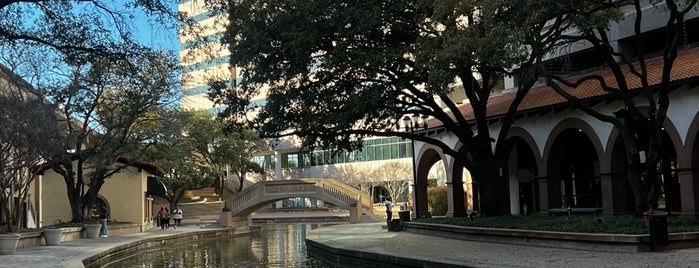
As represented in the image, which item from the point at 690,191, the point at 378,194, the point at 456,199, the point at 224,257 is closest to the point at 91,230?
the point at 224,257

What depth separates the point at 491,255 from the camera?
1688cm

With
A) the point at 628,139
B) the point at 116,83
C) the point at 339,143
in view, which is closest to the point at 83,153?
the point at 116,83

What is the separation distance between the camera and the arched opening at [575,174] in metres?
29.0

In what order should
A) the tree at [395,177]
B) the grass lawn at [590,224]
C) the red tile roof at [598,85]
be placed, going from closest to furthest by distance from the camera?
the grass lawn at [590,224], the red tile roof at [598,85], the tree at [395,177]

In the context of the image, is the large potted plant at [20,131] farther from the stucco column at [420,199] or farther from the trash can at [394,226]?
the stucco column at [420,199]

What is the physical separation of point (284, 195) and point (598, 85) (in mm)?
26080

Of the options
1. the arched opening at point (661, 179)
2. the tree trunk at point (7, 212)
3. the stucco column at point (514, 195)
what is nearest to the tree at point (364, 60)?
the arched opening at point (661, 179)

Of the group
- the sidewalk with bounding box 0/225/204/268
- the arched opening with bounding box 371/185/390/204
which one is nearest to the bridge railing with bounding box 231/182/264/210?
the sidewalk with bounding box 0/225/204/268

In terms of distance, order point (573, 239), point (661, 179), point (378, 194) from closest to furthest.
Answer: point (573, 239) < point (661, 179) < point (378, 194)

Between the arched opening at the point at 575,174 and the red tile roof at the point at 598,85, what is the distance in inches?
79.7

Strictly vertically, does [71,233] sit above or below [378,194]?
below

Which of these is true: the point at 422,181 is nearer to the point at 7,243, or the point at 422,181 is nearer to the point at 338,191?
the point at 338,191

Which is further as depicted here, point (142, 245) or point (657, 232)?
point (142, 245)

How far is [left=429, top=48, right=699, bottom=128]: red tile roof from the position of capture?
75.2 ft
